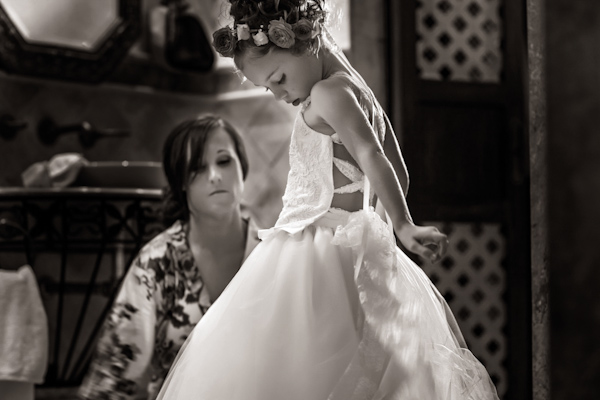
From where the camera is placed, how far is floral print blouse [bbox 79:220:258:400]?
5.41 ft

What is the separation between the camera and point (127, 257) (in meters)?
2.63

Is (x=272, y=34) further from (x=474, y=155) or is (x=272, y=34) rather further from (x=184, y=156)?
(x=474, y=155)

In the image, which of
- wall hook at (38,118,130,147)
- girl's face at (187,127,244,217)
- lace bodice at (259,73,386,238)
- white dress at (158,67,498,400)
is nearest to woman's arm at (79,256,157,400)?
girl's face at (187,127,244,217)

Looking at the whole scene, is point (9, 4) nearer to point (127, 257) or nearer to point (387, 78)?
point (127, 257)

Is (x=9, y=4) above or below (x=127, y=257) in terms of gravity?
above

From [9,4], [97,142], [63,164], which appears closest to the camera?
[63,164]

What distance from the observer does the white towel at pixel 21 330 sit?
1901 millimetres

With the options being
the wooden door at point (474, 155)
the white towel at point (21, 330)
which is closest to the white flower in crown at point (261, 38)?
the white towel at point (21, 330)

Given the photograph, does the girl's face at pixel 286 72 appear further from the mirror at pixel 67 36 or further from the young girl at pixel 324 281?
the mirror at pixel 67 36

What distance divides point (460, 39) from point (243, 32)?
5.88 ft

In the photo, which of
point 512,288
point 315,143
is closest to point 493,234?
point 512,288

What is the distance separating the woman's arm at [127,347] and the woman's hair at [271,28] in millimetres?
757

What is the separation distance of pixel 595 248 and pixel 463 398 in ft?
2.36

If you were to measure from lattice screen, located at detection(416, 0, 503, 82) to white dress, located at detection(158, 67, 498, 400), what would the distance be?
63.0 inches
